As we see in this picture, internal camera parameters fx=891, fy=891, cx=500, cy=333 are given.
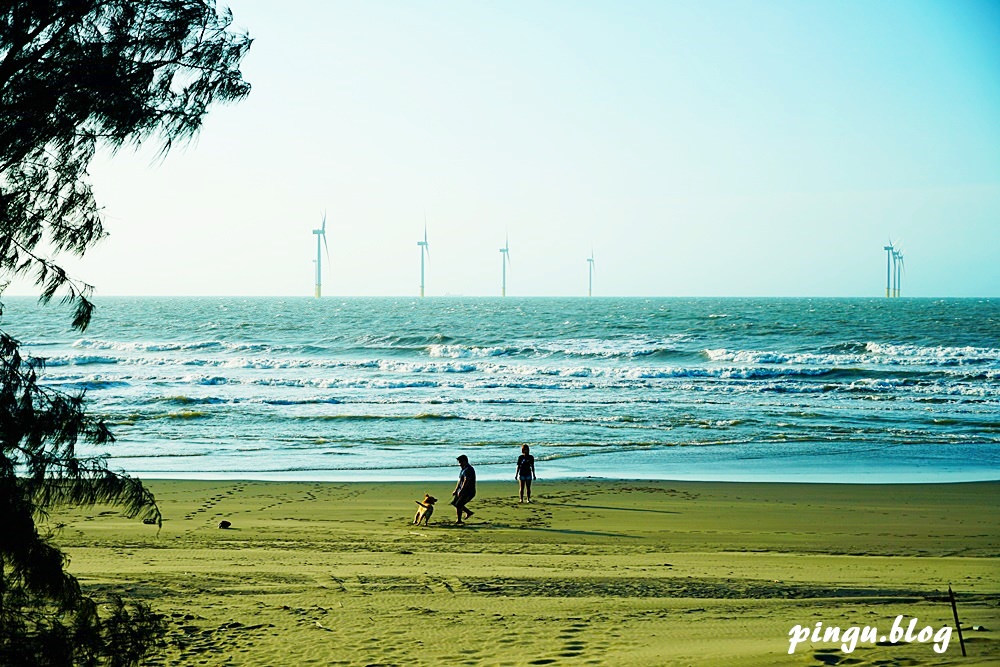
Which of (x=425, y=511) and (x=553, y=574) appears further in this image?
(x=425, y=511)

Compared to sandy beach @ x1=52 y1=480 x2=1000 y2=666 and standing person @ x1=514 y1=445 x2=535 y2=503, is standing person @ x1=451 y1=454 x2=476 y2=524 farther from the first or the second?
standing person @ x1=514 y1=445 x2=535 y2=503

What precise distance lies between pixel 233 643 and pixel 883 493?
14.7 metres

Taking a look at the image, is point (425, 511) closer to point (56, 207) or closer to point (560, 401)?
point (56, 207)

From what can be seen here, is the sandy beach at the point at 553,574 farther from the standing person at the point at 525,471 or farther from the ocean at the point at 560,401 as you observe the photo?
the ocean at the point at 560,401

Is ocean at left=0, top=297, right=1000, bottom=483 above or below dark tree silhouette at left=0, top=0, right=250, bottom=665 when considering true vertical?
below

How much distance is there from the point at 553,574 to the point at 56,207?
299 inches

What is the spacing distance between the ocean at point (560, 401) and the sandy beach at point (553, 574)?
338 cm

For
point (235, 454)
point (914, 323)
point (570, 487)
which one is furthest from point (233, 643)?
point (914, 323)

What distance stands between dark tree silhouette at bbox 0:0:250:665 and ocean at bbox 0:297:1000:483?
1.01 meters

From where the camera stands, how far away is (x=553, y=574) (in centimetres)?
1142

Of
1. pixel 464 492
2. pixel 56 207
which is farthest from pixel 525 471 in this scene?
pixel 56 207

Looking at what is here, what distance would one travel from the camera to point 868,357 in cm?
5494

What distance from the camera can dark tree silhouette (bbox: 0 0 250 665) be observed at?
5.83m

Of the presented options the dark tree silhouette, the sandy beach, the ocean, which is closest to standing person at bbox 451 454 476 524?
the sandy beach
